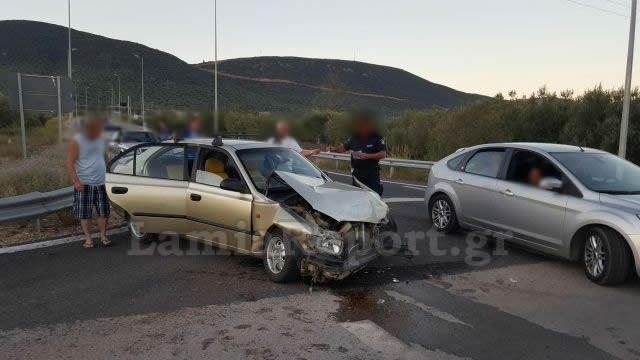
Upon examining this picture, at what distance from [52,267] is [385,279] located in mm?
3727

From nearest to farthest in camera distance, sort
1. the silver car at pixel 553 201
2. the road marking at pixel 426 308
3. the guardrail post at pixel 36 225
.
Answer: the road marking at pixel 426 308 → the silver car at pixel 553 201 → the guardrail post at pixel 36 225

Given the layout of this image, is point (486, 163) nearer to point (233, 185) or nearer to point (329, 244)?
point (329, 244)

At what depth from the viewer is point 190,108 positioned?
8547 mm

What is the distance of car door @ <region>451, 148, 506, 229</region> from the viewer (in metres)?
7.21

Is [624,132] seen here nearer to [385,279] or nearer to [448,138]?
[448,138]

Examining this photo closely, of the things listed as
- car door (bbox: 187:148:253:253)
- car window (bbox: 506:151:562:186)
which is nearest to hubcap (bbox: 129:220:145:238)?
car door (bbox: 187:148:253:253)

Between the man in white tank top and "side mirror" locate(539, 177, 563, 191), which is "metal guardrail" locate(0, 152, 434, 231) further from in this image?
"side mirror" locate(539, 177, 563, 191)

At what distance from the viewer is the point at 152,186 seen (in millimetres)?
6699

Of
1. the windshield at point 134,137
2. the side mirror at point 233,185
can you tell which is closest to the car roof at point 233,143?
the side mirror at point 233,185

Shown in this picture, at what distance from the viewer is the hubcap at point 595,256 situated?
562 cm

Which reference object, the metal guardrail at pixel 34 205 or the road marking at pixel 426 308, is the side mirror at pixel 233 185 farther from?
the metal guardrail at pixel 34 205

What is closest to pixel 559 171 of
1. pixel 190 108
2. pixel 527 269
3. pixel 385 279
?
pixel 527 269

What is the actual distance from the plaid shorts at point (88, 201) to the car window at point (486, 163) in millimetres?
5107

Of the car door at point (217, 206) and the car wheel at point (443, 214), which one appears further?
the car wheel at point (443, 214)
